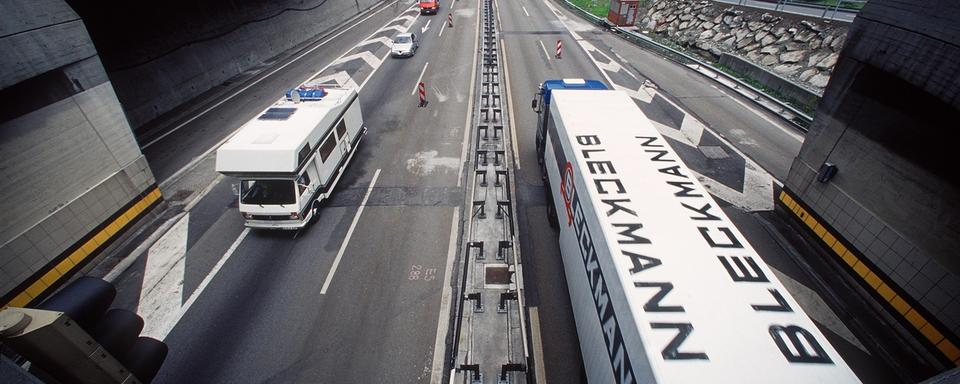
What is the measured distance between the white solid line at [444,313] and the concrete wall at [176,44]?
1893cm

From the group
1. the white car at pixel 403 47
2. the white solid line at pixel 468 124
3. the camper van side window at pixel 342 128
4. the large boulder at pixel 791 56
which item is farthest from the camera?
the white car at pixel 403 47

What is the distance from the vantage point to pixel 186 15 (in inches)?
893

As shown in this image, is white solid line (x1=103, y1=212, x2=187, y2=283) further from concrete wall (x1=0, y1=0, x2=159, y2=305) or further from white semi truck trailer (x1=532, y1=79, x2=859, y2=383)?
white semi truck trailer (x1=532, y1=79, x2=859, y2=383)

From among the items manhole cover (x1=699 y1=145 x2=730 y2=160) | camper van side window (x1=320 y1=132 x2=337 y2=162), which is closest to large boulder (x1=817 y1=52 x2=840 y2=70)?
manhole cover (x1=699 y1=145 x2=730 y2=160)

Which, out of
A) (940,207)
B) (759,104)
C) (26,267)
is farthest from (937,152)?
(26,267)

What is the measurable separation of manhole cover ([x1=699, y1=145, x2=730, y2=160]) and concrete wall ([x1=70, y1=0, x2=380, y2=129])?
28.2 metres

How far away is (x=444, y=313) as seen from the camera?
33.4 feet

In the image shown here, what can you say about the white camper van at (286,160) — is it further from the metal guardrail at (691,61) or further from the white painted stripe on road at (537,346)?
the metal guardrail at (691,61)

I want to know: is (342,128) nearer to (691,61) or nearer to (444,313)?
(444,313)

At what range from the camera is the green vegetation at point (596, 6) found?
45.3 meters

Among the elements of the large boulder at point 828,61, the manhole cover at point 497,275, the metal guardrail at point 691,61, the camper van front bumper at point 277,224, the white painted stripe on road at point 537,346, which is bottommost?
the white painted stripe on road at point 537,346

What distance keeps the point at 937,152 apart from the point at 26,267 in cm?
2403

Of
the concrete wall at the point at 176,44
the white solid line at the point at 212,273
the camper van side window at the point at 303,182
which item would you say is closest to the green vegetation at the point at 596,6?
the concrete wall at the point at 176,44

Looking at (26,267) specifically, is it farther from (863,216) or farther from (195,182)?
(863,216)
